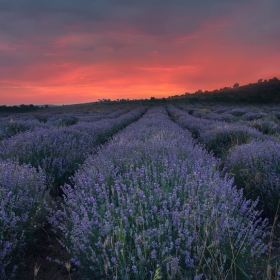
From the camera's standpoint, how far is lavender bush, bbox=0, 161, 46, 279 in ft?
7.45

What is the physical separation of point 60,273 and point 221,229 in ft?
5.17

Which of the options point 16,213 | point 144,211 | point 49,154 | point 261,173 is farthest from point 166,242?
point 49,154

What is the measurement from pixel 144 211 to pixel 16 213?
137 centimetres

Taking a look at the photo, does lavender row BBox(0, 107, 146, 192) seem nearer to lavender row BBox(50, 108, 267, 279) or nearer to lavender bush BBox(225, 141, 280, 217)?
lavender row BBox(50, 108, 267, 279)

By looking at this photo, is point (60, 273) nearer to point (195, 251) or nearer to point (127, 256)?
point (127, 256)

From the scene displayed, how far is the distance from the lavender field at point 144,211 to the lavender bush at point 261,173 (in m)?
0.02

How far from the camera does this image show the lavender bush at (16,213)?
89.4 inches

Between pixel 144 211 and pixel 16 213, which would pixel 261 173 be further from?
pixel 16 213

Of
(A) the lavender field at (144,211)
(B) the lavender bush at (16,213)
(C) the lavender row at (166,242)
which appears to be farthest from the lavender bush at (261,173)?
(B) the lavender bush at (16,213)

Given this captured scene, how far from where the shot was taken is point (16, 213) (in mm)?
2689

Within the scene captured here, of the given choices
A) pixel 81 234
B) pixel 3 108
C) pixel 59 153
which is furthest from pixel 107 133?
pixel 3 108

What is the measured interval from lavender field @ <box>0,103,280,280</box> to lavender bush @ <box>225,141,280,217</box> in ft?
0.05

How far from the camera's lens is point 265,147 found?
4523mm

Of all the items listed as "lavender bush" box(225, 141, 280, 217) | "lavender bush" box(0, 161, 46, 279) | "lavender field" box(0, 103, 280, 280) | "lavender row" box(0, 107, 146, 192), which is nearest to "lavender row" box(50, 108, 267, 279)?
"lavender field" box(0, 103, 280, 280)
